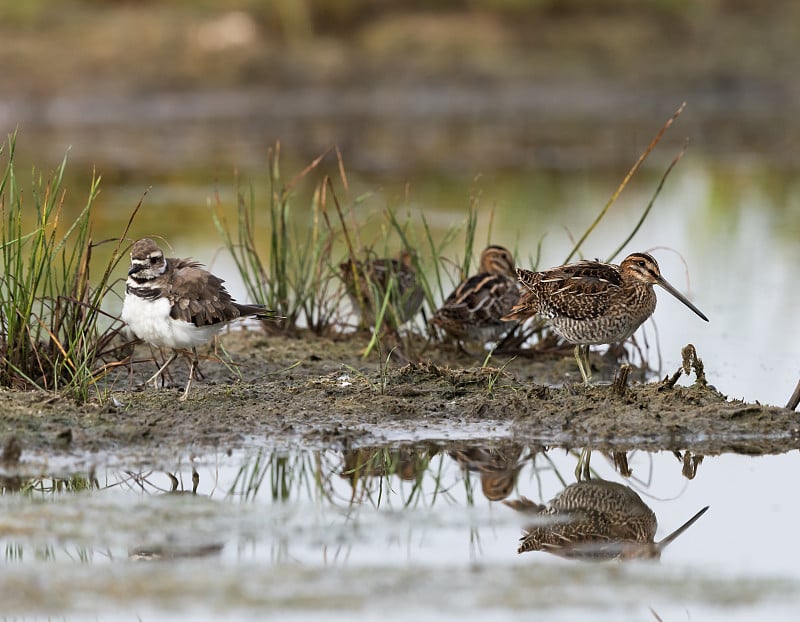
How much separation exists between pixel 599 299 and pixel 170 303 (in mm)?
2511

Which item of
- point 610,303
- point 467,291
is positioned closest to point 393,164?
point 467,291

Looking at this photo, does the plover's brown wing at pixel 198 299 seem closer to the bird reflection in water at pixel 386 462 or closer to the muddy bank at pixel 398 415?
the muddy bank at pixel 398 415

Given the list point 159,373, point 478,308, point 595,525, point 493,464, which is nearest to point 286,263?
point 478,308

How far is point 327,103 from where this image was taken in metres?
28.1

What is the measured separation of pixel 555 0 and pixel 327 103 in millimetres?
5282

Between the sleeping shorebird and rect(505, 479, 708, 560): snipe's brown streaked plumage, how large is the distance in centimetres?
208

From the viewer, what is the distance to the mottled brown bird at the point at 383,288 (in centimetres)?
927

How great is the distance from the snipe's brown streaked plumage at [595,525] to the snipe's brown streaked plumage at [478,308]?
2.91m

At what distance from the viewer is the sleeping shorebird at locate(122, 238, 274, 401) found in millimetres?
7328

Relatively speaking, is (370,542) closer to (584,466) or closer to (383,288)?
(584,466)

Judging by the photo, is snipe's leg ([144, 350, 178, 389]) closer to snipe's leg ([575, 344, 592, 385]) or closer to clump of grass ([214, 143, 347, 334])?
clump of grass ([214, 143, 347, 334])

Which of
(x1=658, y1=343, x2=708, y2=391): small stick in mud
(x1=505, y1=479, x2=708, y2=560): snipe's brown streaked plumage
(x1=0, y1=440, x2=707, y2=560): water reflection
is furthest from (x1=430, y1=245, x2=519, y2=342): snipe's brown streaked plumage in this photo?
(x1=505, y1=479, x2=708, y2=560): snipe's brown streaked plumage

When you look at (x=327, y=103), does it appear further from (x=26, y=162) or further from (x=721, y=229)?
(x=721, y=229)

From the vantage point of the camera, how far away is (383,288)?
9.93 metres
